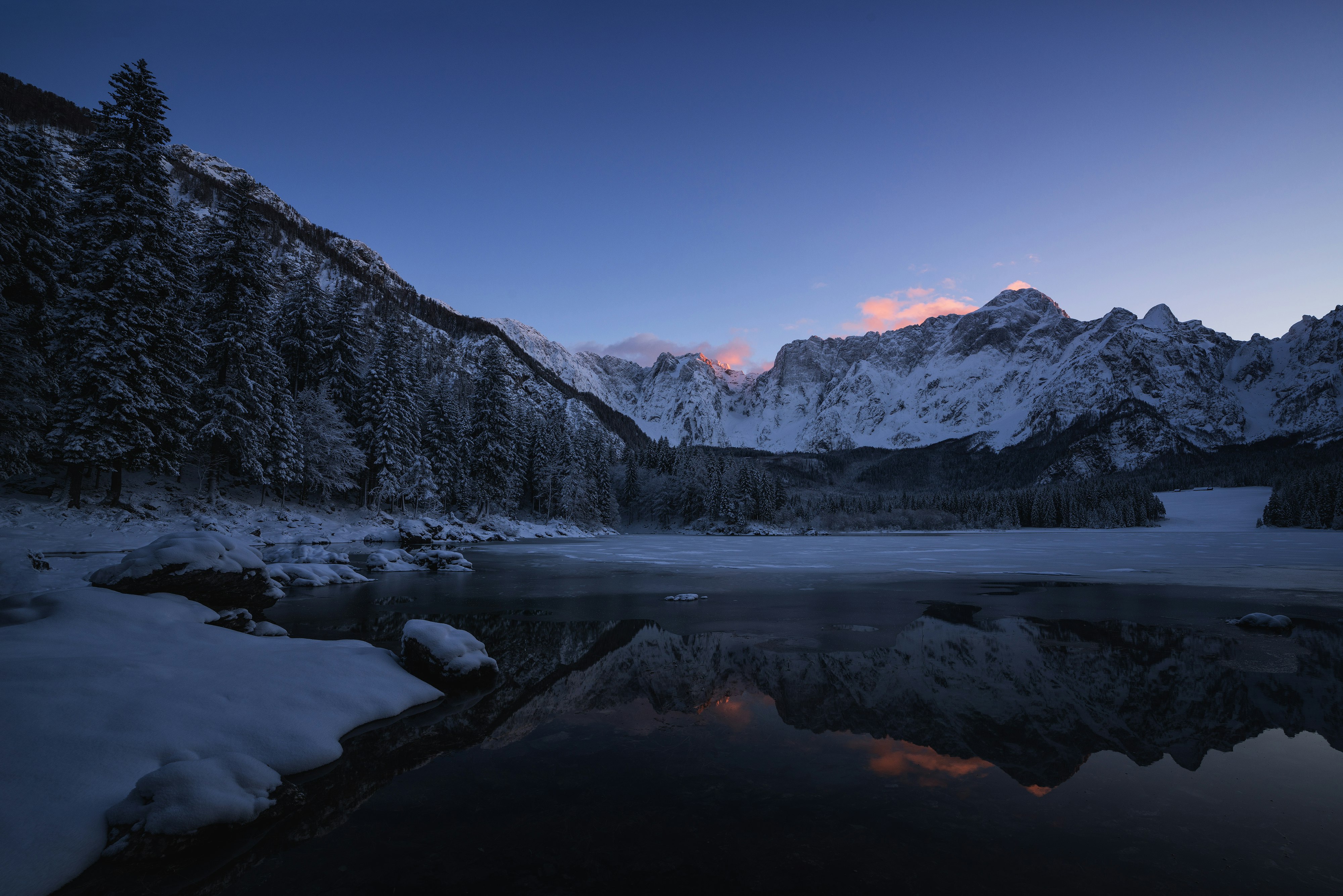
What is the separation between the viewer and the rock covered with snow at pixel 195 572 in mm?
11492

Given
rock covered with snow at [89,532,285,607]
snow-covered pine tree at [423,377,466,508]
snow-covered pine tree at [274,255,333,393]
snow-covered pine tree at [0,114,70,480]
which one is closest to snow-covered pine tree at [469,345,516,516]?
snow-covered pine tree at [423,377,466,508]

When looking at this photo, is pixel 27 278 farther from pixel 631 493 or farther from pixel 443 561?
pixel 631 493

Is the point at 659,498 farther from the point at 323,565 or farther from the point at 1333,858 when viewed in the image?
the point at 1333,858

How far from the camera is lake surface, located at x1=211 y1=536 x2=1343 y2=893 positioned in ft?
15.0

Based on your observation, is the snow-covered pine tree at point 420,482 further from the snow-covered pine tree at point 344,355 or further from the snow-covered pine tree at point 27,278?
the snow-covered pine tree at point 27,278

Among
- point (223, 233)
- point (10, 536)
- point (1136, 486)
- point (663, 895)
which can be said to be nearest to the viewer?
point (663, 895)

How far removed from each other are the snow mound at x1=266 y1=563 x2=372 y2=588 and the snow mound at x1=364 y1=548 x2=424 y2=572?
3356mm

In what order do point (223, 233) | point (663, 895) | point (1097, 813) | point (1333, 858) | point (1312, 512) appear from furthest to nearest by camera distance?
point (1312, 512) < point (223, 233) < point (1097, 813) < point (1333, 858) < point (663, 895)

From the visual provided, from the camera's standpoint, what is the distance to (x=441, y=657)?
951 centimetres

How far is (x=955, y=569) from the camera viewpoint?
98.3 feet

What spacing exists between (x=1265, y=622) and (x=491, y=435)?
58.7 metres

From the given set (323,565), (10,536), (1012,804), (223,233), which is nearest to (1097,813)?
(1012,804)

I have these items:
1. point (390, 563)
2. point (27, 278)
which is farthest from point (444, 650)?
point (27, 278)

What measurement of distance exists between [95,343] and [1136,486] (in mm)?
183089
